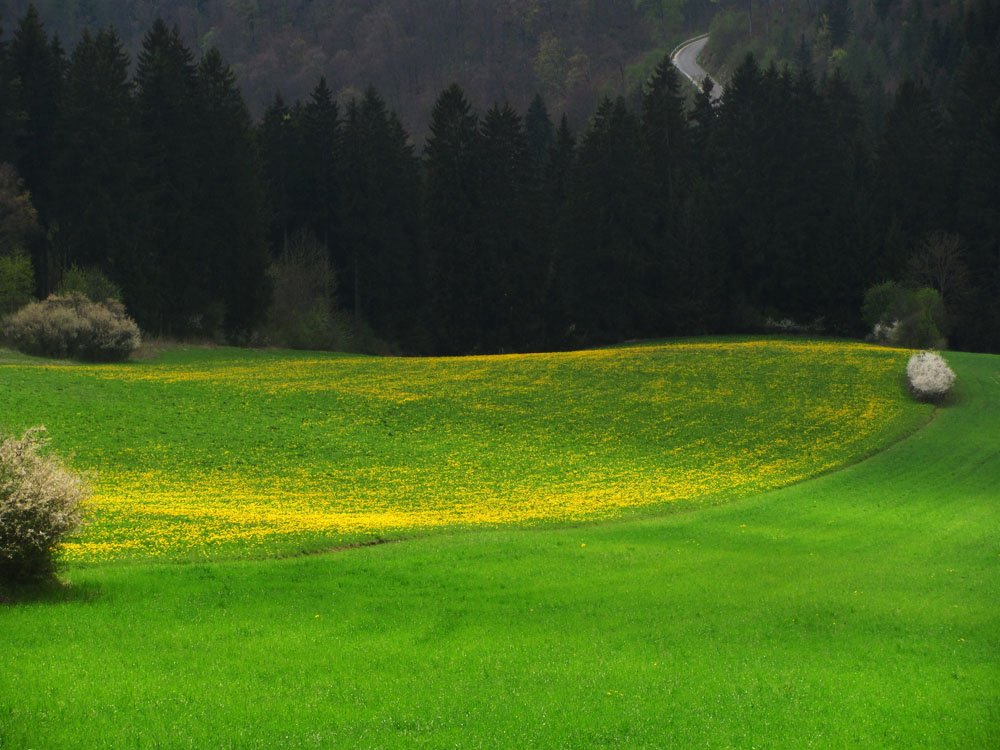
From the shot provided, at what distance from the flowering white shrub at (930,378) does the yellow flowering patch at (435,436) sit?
99 cm

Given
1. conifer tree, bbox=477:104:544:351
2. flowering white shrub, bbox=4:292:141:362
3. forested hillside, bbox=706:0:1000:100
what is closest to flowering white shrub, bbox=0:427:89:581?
flowering white shrub, bbox=4:292:141:362

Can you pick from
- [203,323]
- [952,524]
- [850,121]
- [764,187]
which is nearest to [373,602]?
[952,524]

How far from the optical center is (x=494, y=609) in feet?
58.1

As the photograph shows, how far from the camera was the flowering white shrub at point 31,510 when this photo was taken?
617 inches

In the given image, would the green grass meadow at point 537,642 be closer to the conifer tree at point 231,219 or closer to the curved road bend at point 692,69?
the conifer tree at point 231,219

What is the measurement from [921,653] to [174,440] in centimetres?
2674

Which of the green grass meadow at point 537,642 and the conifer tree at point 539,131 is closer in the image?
the green grass meadow at point 537,642

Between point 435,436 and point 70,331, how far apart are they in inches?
1043

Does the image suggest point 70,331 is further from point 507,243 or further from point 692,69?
point 692,69

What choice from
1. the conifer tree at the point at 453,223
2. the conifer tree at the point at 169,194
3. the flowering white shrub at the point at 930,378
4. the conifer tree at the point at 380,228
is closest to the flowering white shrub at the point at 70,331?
the conifer tree at the point at 169,194

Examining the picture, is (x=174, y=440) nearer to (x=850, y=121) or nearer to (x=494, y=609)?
(x=494, y=609)

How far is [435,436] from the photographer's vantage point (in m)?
38.5

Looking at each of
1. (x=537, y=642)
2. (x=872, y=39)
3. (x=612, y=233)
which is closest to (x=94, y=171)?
(x=612, y=233)

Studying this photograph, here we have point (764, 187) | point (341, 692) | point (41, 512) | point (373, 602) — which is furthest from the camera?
point (764, 187)
